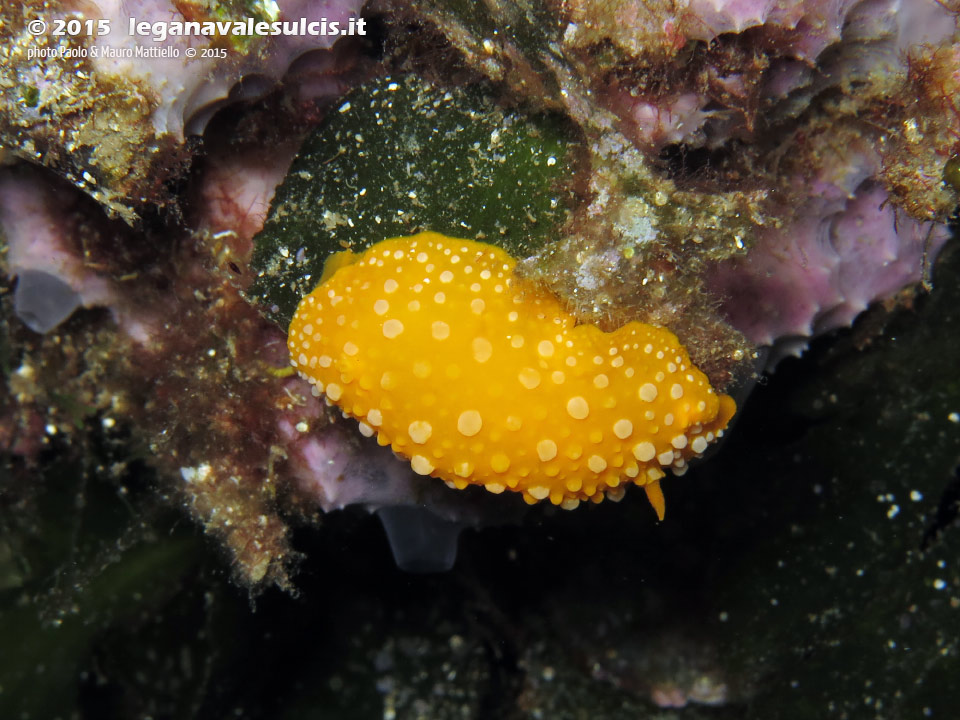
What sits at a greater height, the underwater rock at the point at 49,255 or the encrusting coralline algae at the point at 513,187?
the encrusting coralline algae at the point at 513,187

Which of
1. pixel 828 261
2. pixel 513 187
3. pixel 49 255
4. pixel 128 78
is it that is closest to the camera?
pixel 128 78

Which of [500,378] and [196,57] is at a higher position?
[196,57]

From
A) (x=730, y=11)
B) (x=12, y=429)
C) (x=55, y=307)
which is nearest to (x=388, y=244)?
(x=730, y=11)

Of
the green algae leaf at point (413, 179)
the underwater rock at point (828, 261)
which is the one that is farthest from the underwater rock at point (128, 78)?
the underwater rock at point (828, 261)

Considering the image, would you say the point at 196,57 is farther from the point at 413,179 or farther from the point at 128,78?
the point at 413,179

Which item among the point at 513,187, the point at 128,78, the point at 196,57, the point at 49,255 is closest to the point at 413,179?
the point at 513,187

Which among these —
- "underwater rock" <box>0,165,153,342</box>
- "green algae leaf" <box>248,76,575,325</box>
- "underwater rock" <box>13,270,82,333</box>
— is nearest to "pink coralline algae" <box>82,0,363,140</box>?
"green algae leaf" <box>248,76,575,325</box>

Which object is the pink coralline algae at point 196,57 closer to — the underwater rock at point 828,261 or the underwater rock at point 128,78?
the underwater rock at point 128,78
